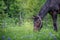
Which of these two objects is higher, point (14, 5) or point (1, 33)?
point (1, 33)

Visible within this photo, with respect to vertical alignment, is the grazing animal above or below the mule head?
above

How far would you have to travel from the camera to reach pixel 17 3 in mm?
23000

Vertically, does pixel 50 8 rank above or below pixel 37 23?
above

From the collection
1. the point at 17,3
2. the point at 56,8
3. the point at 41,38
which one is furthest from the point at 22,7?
the point at 41,38

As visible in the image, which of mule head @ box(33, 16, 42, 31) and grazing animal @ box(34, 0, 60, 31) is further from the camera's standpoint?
grazing animal @ box(34, 0, 60, 31)

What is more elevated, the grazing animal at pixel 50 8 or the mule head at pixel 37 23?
the grazing animal at pixel 50 8

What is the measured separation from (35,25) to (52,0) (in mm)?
1795

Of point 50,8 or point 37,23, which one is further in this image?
point 50,8

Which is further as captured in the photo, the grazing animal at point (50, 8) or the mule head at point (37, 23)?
the grazing animal at point (50, 8)

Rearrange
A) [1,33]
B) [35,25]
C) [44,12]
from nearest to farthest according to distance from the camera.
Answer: [1,33] < [35,25] < [44,12]

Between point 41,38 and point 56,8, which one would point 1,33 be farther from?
point 56,8

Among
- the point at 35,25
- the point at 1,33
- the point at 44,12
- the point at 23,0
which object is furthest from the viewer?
the point at 23,0

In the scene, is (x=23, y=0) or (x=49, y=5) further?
(x=23, y=0)

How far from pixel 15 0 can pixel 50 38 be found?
1755cm
